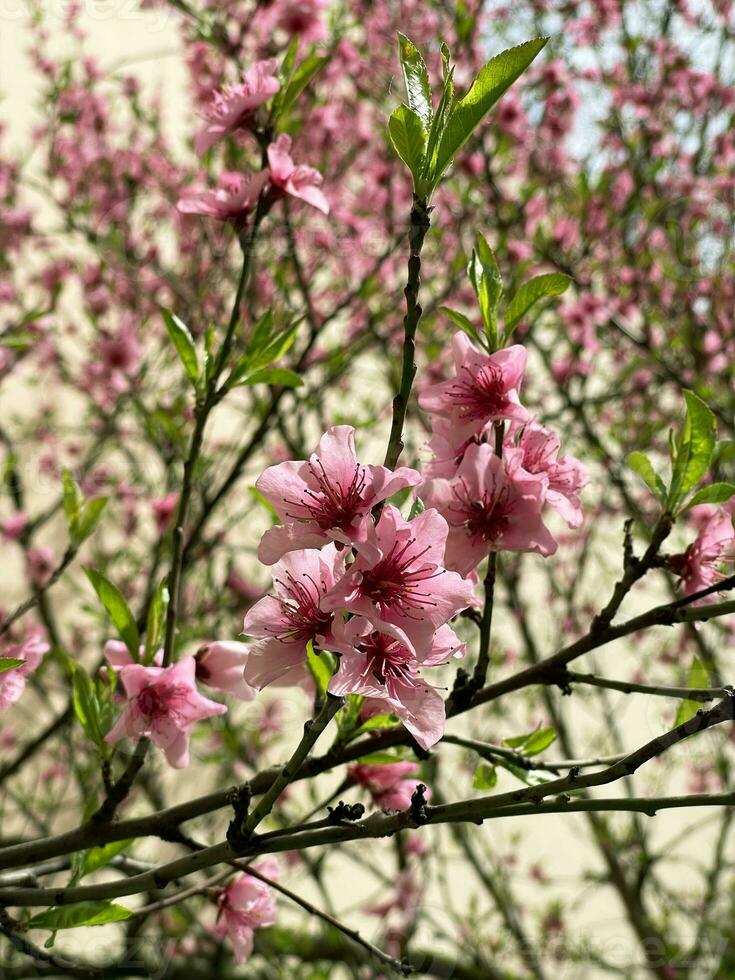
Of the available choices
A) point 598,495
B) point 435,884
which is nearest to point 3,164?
point 598,495

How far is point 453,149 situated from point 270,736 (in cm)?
377

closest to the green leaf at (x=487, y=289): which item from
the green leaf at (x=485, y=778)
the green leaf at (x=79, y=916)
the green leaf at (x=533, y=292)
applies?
the green leaf at (x=533, y=292)

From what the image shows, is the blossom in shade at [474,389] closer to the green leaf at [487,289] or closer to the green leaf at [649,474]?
the green leaf at [487,289]

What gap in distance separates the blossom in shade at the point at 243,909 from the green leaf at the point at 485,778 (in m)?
0.36

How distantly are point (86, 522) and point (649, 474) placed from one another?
0.84 meters

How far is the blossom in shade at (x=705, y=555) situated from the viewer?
0.98m

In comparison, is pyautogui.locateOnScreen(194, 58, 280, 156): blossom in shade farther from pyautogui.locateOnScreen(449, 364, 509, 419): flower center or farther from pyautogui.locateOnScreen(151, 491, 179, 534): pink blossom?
pyautogui.locateOnScreen(151, 491, 179, 534): pink blossom

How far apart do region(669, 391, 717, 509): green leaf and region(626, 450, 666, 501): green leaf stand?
0.04 feet

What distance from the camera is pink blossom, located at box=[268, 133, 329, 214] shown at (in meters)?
1.16

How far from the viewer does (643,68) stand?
3.70 m

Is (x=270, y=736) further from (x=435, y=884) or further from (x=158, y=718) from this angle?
(x=158, y=718)

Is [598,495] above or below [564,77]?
below

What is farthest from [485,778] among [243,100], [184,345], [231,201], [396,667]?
[243,100]

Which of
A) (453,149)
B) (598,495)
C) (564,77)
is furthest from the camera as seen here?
(598,495)
